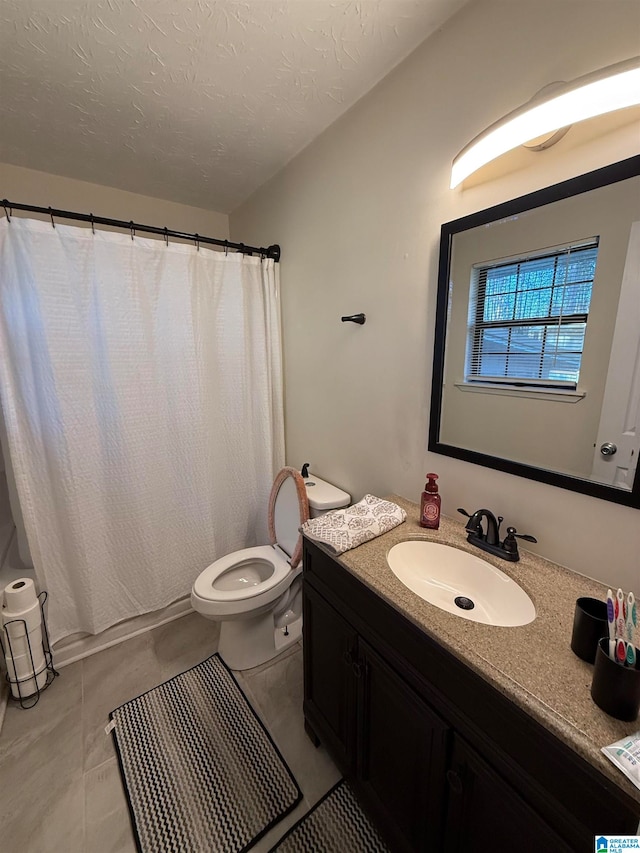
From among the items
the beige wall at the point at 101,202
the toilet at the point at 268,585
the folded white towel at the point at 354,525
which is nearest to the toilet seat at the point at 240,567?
the toilet at the point at 268,585

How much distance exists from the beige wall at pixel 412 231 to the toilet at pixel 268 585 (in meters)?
0.21

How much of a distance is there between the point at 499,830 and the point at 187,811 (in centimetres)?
105

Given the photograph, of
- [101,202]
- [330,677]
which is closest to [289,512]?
[330,677]

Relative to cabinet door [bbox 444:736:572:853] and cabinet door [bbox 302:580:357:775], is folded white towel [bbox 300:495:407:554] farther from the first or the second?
cabinet door [bbox 444:736:572:853]

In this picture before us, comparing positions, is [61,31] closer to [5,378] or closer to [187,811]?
[5,378]

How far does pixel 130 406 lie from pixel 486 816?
1.87m

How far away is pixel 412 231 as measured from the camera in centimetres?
127

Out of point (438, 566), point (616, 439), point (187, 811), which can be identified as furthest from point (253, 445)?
point (616, 439)

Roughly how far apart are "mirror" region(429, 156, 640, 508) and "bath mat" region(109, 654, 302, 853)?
1.37m

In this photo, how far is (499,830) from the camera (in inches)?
26.9

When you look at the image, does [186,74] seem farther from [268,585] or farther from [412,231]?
[268,585]

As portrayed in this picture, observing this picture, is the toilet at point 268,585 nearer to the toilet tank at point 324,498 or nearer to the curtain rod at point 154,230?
the toilet tank at point 324,498

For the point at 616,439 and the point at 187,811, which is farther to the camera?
the point at 187,811

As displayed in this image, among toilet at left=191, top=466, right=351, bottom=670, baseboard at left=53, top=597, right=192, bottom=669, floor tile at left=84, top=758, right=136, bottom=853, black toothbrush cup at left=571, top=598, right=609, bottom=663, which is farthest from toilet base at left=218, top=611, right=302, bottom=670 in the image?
black toothbrush cup at left=571, top=598, right=609, bottom=663
